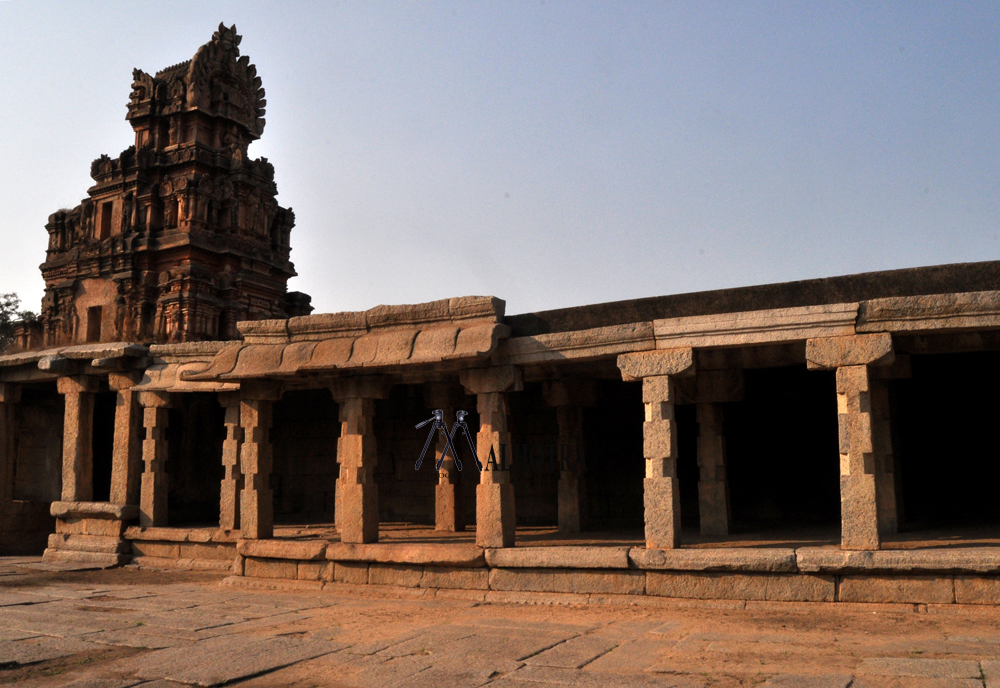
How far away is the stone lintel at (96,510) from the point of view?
43.4 feet

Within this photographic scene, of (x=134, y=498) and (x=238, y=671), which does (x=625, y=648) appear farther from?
(x=134, y=498)

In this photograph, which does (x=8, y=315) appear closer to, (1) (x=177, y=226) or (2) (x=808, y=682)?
(1) (x=177, y=226)

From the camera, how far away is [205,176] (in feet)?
79.0

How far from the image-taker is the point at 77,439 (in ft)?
45.1

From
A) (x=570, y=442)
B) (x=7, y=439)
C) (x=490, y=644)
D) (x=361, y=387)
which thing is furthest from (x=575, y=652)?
(x=7, y=439)

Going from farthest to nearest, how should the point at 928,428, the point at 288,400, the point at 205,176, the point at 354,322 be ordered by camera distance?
1. the point at 205,176
2. the point at 288,400
3. the point at 928,428
4. the point at 354,322

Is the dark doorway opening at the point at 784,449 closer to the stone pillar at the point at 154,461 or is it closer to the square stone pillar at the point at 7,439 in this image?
the stone pillar at the point at 154,461

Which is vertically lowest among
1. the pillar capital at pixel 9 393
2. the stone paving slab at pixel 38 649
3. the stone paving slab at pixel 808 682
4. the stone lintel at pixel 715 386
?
the stone paving slab at pixel 38 649

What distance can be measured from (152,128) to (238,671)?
22.4 m

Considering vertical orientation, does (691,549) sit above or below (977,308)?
below

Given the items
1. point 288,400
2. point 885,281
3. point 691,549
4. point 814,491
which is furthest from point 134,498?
point 885,281

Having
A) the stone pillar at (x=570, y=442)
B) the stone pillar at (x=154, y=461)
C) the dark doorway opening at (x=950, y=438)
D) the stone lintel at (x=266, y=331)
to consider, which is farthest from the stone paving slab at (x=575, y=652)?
the stone pillar at (x=154, y=461)

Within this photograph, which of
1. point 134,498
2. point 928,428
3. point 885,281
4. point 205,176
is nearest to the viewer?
point 885,281

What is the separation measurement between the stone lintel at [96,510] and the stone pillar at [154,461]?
175mm
